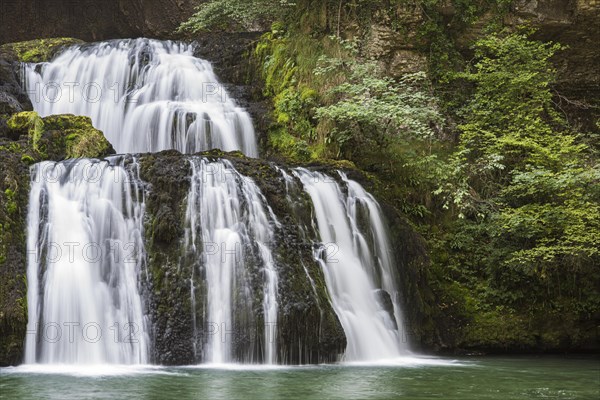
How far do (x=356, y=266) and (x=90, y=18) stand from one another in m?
16.0

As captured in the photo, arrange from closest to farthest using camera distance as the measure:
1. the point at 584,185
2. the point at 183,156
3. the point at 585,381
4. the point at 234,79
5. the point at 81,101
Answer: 1. the point at 585,381
2. the point at 183,156
3. the point at 584,185
4. the point at 81,101
5. the point at 234,79

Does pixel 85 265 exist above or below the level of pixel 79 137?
below

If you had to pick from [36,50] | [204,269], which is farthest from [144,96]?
[204,269]

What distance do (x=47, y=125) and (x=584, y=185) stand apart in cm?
958

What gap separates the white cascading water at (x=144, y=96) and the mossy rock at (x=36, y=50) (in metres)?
0.39

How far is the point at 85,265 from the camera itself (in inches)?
350

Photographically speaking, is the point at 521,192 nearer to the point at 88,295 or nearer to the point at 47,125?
the point at 88,295

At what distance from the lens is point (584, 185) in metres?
11.5

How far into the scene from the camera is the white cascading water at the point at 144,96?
13633 millimetres

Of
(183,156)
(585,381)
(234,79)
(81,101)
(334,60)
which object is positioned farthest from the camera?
(234,79)

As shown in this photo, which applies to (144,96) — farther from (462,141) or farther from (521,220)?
(521,220)

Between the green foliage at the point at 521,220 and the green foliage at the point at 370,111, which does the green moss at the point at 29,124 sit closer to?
the green foliage at the point at 370,111

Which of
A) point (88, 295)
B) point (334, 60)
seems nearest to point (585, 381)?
point (88, 295)

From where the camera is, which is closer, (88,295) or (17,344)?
(17,344)
